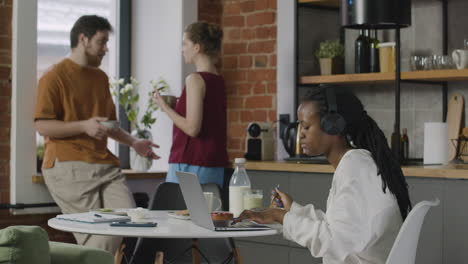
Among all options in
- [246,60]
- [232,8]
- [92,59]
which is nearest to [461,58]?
[246,60]

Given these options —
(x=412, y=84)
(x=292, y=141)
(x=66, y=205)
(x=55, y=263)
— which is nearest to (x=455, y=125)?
(x=412, y=84)

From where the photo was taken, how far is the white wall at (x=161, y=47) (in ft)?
17.9

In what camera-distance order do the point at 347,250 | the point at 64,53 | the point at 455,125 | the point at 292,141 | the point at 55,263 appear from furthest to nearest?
the point at 64,53, the point at 292,141, the point at 455,125, the point at 55,263, the point at 347,250

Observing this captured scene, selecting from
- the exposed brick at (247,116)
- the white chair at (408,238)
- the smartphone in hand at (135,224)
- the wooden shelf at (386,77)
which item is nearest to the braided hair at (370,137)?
the white chair at (408,238)

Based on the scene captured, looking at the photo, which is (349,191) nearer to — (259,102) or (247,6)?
(259,102)

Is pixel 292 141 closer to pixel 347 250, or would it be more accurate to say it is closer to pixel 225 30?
pixel 225 30

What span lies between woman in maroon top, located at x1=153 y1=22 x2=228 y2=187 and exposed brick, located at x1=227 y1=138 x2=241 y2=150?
3.73 feet

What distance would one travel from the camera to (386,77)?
4.57 metres

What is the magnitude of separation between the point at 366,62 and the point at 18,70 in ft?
6.89

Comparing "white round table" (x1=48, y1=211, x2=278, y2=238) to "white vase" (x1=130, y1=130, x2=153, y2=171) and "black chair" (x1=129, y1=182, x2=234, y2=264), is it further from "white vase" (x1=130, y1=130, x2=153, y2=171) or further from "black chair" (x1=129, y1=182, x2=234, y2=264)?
"white vase" (x1=130, y1=130, x2=153, y2=171)

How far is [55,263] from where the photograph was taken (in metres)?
2.84

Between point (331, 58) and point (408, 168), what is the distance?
3.99 ft

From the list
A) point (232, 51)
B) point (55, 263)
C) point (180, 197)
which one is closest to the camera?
point (55, 263)

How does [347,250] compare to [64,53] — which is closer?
[347,250]
